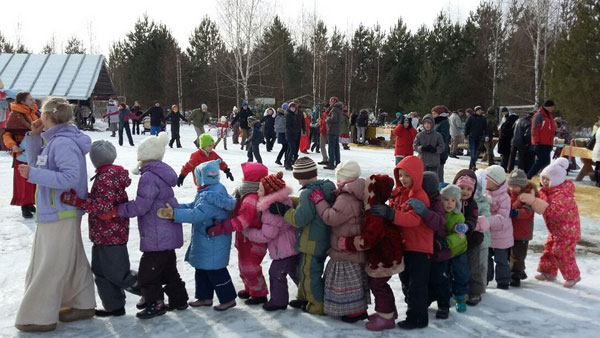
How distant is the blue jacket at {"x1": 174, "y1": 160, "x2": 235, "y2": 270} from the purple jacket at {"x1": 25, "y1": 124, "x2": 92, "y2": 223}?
79 cm

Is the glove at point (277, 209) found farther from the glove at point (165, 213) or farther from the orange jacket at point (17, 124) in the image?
the orange jacket at point (17, 124)

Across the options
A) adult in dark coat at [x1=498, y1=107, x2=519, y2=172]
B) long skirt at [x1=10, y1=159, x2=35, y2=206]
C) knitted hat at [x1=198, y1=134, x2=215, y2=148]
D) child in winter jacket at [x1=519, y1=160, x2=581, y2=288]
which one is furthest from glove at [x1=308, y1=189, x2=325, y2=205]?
adult in dark coat at [x1=498, y1=107, x2=519, y2=172]

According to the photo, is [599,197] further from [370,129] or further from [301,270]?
[370,129]

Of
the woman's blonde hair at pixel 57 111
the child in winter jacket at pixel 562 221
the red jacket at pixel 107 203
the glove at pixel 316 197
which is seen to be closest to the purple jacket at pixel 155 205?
the red jacket at pixel 107 203

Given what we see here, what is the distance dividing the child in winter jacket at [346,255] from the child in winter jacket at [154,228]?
1.13 m

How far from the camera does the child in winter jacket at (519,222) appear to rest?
4.79 meters

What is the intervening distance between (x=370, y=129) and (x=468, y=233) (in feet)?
56.3

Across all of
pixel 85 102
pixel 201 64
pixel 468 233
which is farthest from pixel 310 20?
pixel 468 233

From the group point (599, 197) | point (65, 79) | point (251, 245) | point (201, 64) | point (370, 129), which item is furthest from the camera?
point (201, 64)

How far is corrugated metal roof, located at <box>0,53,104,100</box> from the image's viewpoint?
26438mm

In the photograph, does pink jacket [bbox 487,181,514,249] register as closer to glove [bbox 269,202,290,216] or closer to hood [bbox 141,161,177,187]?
glove [bbox 269,202,290,216]

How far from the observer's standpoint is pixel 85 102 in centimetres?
2852

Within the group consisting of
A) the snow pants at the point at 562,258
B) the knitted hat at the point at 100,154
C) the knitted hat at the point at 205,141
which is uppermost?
the knitted hat at the point at 205,141

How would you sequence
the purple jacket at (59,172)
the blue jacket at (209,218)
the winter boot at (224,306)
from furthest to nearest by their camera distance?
the winter boot at (224,306), the blue jacket at (209,218), the purple jacket at (59,172)
